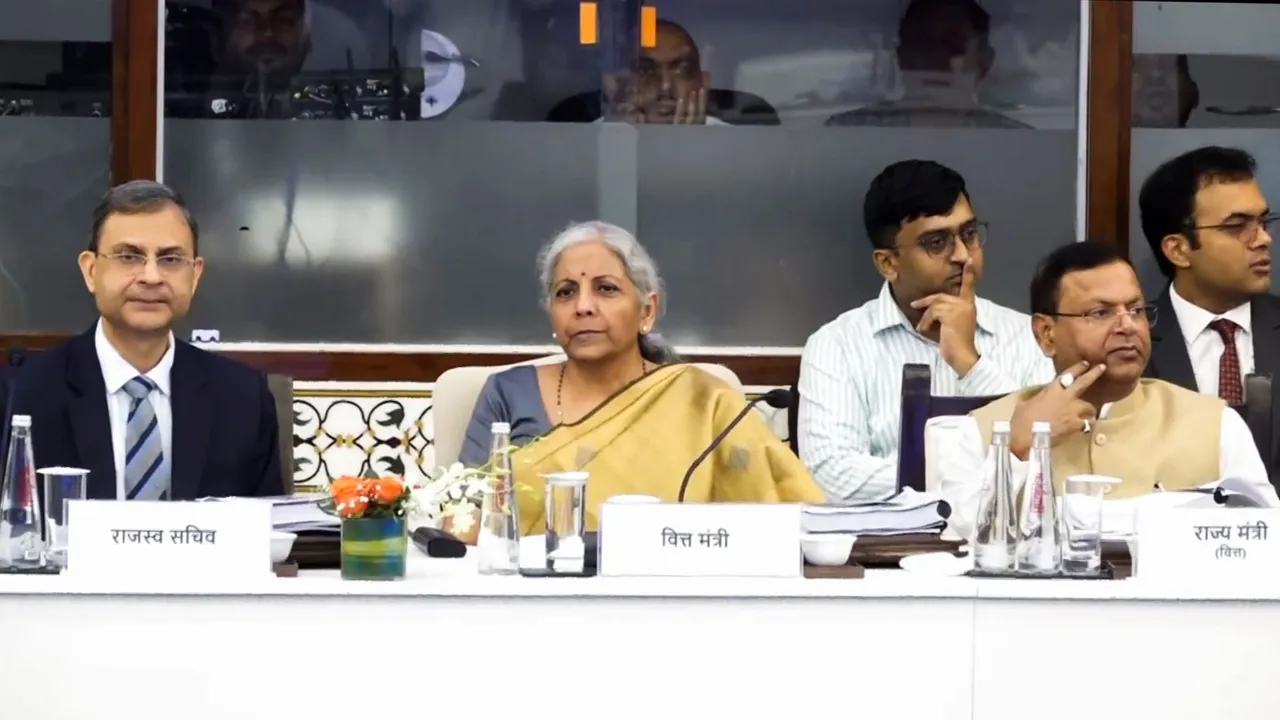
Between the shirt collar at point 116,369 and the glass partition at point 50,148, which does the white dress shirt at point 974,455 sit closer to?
the shirt collar at point 116,369

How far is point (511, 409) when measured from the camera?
351 cm

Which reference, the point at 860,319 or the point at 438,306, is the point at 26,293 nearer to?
the point at 438,306

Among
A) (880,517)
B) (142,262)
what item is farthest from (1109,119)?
(142,262)

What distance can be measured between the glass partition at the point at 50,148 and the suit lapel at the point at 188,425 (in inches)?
47.9

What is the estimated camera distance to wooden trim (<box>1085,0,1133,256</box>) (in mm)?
4516

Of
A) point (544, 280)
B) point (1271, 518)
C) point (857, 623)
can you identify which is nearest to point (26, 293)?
point (544, 280)

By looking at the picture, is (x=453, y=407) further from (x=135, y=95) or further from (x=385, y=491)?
(x=135, y=95)

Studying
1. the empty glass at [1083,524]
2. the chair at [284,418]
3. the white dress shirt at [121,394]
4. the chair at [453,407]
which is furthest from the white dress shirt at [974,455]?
the white dress shirt at [121,394]

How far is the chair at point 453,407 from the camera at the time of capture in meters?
3.53

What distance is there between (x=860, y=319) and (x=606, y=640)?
6.30 feet

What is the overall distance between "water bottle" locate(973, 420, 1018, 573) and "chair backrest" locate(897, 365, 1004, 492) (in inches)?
41.1

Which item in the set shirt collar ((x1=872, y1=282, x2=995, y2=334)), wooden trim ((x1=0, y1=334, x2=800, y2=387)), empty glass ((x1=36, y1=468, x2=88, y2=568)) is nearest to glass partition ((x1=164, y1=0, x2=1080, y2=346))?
wooden trim ((x1=0, y1=334, x2=800, y2=387))

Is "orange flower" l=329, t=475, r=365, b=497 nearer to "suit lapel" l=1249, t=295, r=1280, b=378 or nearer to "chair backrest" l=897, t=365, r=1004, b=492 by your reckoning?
"chair backrest" l=897, t=365, r=1004, b=492

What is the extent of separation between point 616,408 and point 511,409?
0.66 feet
